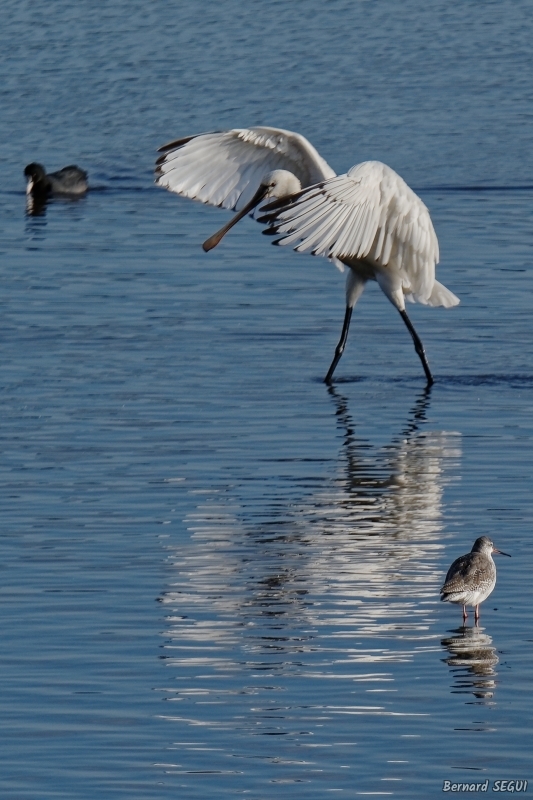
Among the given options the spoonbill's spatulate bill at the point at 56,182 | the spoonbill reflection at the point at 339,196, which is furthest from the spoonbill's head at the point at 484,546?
the spoonbill's spatulate bill at the point at 56,182

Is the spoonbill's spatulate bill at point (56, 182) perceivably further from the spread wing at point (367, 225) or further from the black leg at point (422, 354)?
the black leg at point (422, 354)

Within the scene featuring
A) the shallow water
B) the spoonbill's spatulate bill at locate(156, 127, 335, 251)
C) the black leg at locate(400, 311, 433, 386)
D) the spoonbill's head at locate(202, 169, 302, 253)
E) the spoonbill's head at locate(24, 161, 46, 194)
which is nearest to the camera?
the shallow water

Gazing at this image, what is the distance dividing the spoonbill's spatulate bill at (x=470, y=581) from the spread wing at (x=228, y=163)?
6.75m

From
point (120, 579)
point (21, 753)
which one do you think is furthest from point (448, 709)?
point (120, 579)

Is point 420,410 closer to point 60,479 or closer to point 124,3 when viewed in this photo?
point 60,479

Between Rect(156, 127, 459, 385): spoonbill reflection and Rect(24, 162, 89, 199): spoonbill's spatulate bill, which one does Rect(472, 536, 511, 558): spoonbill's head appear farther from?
Rect(24, 162, 89, 199): spoonbill's spatulate bill

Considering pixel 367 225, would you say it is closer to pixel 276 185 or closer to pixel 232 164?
pixel 276 185

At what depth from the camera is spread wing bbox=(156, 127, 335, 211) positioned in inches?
614

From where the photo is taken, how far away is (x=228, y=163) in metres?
15.9

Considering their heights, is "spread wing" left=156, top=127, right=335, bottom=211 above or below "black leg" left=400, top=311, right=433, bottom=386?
above

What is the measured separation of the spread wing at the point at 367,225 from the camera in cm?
1337

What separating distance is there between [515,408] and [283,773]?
7.21 m

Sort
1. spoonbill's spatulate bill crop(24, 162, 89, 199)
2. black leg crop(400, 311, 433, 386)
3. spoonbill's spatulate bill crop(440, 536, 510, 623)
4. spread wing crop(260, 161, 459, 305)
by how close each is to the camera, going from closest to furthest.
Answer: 1. spoonbill's spatulate bill crop(440, 536, 510, 623)
2. spread wing crop(260, 161, 459, 305)
3. black leg crop(400, 311, 433, 386)
4. spoonbill's spatulate bill crop(24, 162, 89, 199)

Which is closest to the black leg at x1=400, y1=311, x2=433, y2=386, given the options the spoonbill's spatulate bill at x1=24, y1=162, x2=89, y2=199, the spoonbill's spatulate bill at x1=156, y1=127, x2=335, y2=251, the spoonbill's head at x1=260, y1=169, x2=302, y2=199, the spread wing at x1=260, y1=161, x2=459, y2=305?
the spread wing at x1=260, y1=161, x2=459, y2=305
